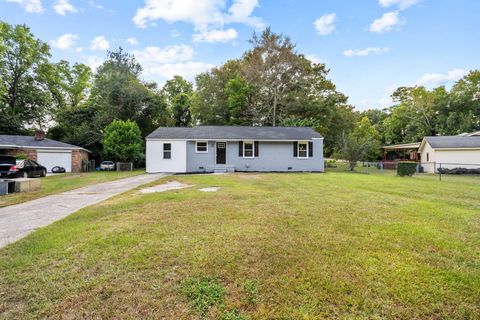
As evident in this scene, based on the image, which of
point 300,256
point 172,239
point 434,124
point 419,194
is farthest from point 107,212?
point 434,124

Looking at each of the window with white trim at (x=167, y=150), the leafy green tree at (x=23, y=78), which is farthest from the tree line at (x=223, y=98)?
the window with white trim at (x=167, y=150)

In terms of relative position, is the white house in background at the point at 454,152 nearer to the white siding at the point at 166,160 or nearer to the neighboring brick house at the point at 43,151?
the white siding at the point at 166,160

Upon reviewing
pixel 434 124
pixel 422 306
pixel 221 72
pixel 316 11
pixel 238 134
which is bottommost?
pixel 422 306

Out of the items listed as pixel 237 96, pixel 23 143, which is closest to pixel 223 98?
pixel 237 96

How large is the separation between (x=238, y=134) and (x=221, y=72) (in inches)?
587

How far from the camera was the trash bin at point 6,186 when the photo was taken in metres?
9.09

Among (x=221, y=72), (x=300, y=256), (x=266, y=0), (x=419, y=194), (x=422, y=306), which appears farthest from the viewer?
(x=221, y=72)

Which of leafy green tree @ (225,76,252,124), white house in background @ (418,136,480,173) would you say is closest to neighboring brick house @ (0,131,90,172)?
leafy green tree @ (225,76,252,124)

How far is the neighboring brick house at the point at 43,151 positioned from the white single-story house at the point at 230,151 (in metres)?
9.38

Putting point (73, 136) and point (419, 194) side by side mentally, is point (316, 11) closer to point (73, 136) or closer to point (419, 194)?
point (419, 194)

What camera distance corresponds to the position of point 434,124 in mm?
33188

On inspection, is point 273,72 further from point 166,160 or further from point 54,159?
point 54,159

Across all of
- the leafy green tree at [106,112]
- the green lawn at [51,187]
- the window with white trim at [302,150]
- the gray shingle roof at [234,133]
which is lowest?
the green lawn at [51,187]

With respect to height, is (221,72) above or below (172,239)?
above
